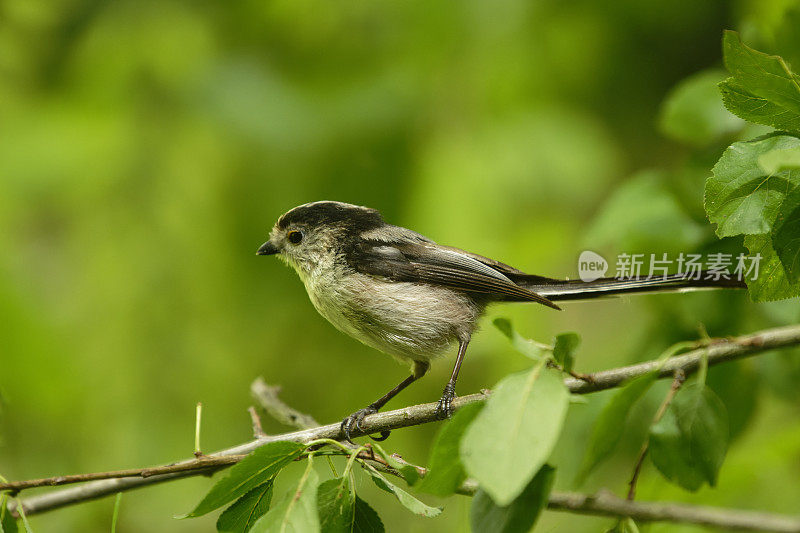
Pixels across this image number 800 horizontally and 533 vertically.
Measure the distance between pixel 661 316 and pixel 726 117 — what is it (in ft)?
2.31

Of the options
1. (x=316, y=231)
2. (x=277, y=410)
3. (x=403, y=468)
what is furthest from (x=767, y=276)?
(x=277, y=410)

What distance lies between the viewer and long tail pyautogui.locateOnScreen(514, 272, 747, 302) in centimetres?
180

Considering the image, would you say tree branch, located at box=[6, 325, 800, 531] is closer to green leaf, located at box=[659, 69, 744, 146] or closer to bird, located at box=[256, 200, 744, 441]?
bird, located at box=[256, 200, 744, 441]

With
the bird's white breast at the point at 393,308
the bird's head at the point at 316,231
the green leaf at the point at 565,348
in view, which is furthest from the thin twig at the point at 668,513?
the bird's head at the point at 316,231

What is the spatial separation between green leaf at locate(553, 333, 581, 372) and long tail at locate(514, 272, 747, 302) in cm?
54

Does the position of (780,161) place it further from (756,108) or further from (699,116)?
(699,116)

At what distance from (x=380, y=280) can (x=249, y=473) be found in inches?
35.2

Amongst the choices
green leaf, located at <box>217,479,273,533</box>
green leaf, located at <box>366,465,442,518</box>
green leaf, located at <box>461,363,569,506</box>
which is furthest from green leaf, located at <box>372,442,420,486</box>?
green leaf, located at <box>461,363,569,506</box>

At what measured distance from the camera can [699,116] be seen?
2436 mm

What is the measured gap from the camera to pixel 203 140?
3.76 m

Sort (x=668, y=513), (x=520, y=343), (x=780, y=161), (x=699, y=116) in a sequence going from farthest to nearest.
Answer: (x=699, y=116)
(x=668, y=513)
(x=520, y=343)
(x=780, y=161)

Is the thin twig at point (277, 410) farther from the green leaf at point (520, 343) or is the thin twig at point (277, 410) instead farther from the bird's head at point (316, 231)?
the green leaf at point (520, 343)

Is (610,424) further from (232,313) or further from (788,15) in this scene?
(232,313)

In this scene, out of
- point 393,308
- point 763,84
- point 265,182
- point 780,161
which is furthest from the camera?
point 265,182
